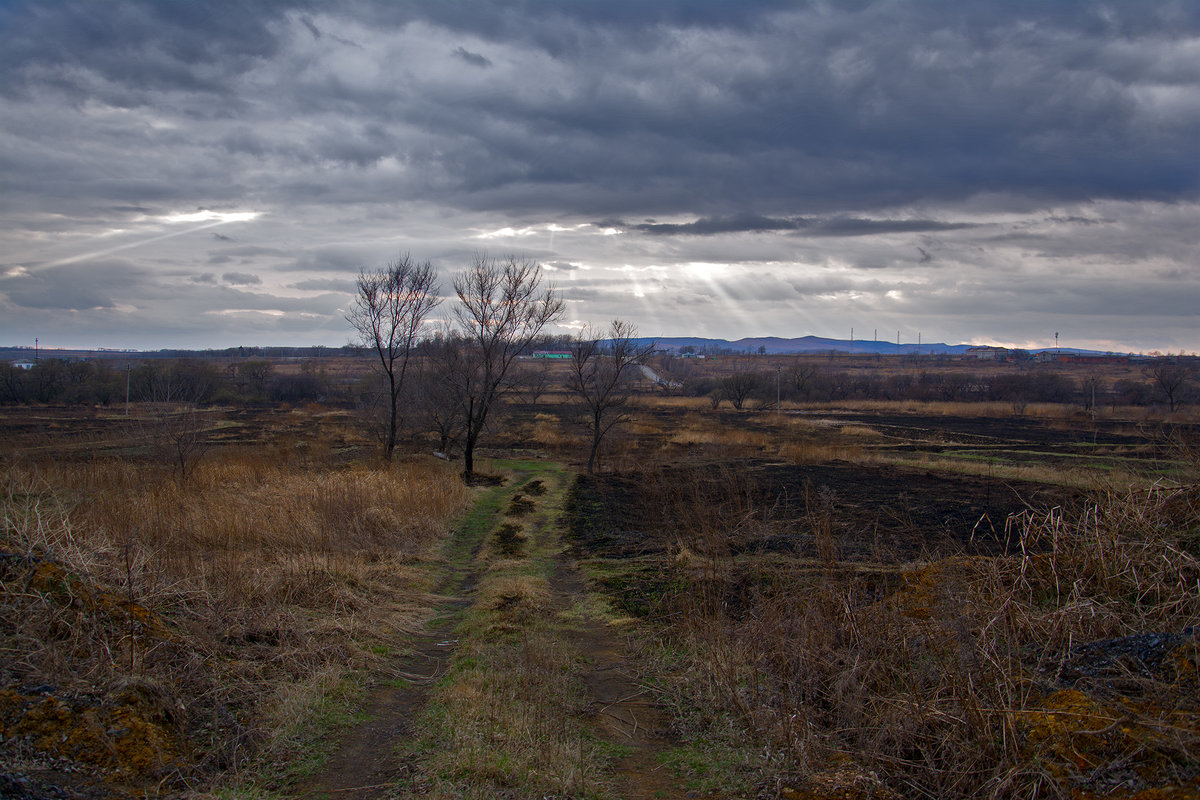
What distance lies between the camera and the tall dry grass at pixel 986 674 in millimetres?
3588

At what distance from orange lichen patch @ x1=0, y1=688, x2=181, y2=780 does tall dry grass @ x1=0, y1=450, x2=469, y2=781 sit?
0.14 m

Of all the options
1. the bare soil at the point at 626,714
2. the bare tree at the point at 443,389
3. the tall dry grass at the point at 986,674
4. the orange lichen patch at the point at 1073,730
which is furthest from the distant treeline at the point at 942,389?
the orange lichen patch at the point at 1073,730

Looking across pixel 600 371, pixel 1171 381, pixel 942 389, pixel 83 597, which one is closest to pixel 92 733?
pixel 83 597

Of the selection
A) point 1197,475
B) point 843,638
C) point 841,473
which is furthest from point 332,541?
point 841,473

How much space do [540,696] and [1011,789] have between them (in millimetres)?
3360

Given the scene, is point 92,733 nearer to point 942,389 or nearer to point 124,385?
point 124,385

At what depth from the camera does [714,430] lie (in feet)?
138

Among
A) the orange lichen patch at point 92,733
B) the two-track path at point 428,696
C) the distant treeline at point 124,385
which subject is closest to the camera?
the orange lichen patch at point 92,733

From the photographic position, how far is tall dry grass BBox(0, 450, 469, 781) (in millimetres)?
4570

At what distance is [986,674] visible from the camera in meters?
4.30

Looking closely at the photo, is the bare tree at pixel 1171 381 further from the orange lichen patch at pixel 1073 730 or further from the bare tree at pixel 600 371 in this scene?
the orange lichen patch at pixel 1073 730

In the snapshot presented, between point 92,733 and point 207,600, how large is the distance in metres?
2.63

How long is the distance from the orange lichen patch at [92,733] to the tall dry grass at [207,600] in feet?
0.45

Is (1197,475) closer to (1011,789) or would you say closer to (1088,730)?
(1088,730)
